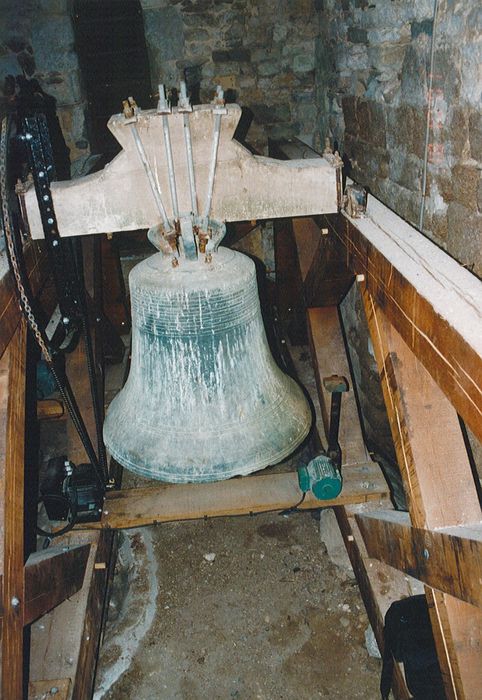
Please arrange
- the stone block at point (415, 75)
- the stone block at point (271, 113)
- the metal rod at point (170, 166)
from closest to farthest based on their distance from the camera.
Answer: the metal rod at point (170, 166) → the stone block at point (415, 75) → the stone block at point (271, 113)

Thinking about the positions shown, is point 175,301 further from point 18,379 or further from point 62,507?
point 62,507

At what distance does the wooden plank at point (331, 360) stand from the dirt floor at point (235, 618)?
0.98 meters

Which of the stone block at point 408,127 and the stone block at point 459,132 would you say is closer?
the stone block at point 459,132

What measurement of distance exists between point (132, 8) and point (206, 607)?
15.2ft

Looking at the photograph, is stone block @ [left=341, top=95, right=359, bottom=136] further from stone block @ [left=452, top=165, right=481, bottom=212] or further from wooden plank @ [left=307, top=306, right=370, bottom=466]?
stone block @ [left=452, top=165, right=481, bottom=212]

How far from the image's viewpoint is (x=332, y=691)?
264cm

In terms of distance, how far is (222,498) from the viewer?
272cm

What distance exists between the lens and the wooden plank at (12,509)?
1.46 m

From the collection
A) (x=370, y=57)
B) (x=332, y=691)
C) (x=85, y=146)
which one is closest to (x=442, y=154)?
(x=370, y=57)

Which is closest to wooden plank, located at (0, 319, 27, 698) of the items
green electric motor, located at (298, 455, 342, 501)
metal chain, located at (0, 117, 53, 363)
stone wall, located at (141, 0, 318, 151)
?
metal chain, located at (0, 117, 53, 363)

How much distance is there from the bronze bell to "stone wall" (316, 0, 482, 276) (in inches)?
38.7

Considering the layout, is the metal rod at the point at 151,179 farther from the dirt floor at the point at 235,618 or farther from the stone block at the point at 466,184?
the dirt floor at the point at 235,618

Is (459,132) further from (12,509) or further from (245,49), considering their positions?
(245,49)

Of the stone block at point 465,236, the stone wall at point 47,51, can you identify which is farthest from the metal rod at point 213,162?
the stone wall at point 47,51
